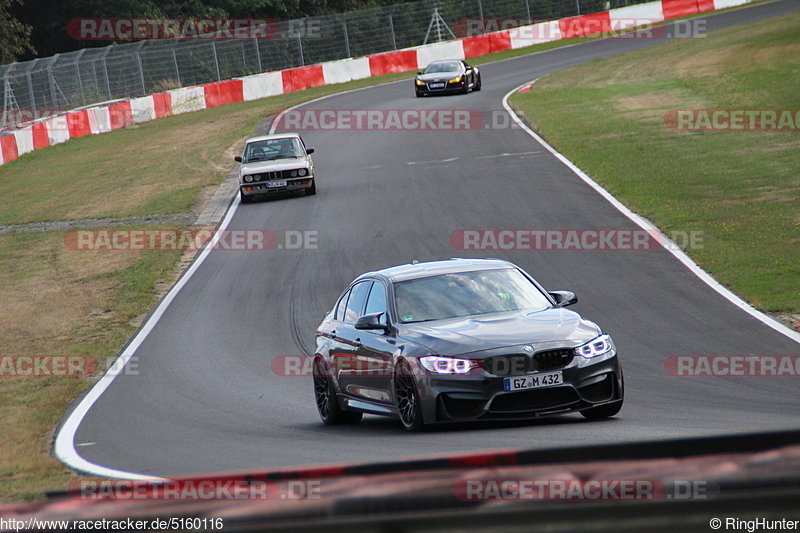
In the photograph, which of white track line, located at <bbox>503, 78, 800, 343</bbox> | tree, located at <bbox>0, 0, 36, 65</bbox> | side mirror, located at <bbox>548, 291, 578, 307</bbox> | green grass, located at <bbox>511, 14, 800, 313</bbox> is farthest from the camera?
tree, located at <bbox>0, 0, 36, 65</bbox>

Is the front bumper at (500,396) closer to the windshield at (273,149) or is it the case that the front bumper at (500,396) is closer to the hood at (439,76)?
the windshield at (273,149)

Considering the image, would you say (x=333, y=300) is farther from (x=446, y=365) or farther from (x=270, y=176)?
(x=270, y=176)

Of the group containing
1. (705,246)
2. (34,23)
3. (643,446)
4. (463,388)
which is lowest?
(705,246)

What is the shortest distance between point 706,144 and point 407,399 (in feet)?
74.0

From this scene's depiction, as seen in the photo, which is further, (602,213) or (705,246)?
(602,213)

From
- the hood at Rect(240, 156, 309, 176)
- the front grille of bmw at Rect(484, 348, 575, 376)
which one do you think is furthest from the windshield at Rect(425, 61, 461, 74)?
the front grille of bmw at Rect(484, 348, 575, 376)

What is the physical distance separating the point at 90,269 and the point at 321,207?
5.97 meters

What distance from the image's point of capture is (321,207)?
26531mm

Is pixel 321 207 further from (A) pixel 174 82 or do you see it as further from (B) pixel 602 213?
(A) pixel 174 82

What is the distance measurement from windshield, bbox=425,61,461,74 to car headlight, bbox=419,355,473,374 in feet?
117

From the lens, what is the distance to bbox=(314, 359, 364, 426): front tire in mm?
10719

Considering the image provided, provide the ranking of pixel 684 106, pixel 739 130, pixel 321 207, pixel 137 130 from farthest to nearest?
pixel 137 130 → pixel 684 106 → pixel 739 130 → pixel 321 207

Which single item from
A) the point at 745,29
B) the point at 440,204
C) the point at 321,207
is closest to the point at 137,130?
the point at 321,207

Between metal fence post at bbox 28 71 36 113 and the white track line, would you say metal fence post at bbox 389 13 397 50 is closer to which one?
metal fence post at bbox 28 71 36 113
